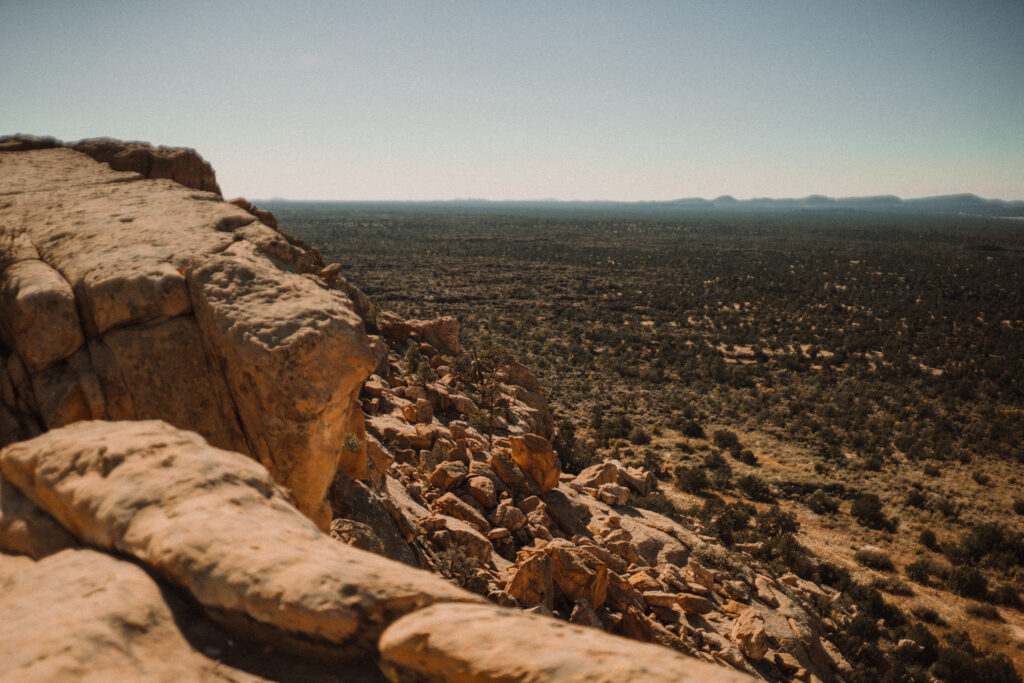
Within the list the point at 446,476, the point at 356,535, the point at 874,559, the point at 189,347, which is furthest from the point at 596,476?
the point at 189,347

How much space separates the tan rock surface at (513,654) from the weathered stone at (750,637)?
9529mm

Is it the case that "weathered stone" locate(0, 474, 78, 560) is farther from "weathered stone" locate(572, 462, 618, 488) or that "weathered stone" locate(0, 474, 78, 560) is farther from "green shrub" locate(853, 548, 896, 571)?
"green shrub" locate(853, 548, 896, 571)

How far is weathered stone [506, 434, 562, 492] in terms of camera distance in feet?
50.5

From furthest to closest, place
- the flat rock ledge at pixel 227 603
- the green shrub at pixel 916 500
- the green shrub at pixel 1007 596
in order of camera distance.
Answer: the green shrub at pixel 916 500
the green shrub at pixel 1007 596
the flat rock ledge at pixel 227 603

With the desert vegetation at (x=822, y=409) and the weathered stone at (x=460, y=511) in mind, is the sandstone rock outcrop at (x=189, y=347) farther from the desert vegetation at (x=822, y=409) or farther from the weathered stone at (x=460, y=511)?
the desert vegetation at (x=822, y=409)

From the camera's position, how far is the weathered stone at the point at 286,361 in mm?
6500

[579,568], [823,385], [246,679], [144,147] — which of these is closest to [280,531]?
[246,679]

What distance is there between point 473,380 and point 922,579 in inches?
750

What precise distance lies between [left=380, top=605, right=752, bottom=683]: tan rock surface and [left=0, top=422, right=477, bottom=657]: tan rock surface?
28cm

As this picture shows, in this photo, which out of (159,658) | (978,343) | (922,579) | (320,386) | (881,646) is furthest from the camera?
(978,343)

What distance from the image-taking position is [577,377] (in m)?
41.6

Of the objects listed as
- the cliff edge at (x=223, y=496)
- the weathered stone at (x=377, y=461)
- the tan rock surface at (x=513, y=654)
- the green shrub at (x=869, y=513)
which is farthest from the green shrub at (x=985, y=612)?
the tan rock surface at (x=513, y=654)

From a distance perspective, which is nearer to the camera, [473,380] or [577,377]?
[473,380]

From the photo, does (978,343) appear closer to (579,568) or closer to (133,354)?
(579,568)
